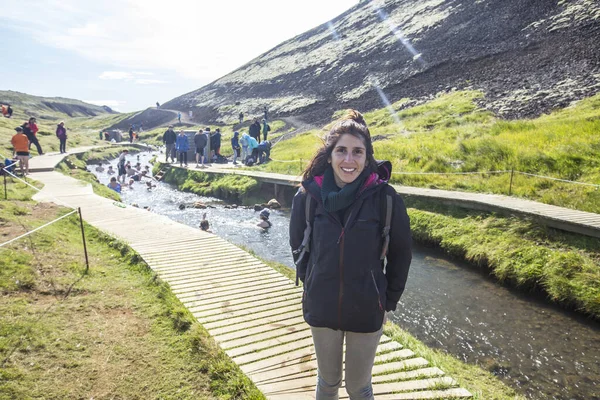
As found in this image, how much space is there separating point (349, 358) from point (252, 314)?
311 cm

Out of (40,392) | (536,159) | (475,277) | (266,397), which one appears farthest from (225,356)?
(536,159)

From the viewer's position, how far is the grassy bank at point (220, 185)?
62.9ft

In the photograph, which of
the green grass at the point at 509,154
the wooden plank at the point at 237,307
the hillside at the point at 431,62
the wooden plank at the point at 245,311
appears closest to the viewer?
the wooden plank at the point at 245,311

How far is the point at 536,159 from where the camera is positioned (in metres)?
12.9

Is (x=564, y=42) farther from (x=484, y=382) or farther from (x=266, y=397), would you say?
(x=266, y=397)

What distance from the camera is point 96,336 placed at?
4977mm

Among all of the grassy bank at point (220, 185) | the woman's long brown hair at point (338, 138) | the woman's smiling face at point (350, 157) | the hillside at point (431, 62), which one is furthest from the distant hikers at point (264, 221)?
the hillside at point (431, 62)

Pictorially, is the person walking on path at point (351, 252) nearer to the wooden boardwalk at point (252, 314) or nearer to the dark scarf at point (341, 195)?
the dark scarf at point (341, 195)

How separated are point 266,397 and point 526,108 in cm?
2141

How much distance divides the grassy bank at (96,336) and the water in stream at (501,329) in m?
3.97

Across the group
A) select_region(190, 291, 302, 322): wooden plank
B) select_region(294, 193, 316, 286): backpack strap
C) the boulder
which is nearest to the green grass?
the boulder

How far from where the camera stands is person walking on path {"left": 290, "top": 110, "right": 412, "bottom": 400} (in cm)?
285

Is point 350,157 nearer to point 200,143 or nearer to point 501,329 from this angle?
point 501,329

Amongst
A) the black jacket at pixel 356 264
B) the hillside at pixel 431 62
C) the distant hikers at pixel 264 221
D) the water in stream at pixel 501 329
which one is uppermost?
the hillside at pixel 431 62
